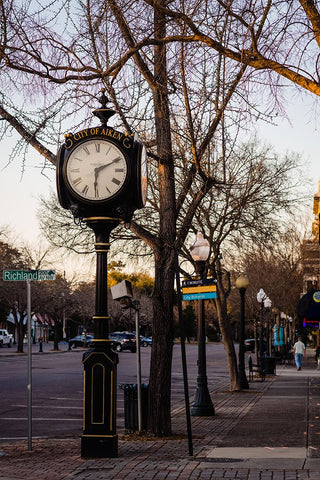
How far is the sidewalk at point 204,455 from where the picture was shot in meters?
8.20

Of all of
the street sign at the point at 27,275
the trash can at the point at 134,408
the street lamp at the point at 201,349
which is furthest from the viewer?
the street lamp at the point at 201,349

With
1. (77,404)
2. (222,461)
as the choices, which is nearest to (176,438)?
(222,461)

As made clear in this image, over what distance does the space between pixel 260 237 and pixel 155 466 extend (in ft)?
47.3

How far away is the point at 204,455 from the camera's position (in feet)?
31.7

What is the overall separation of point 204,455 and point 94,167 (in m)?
4.03

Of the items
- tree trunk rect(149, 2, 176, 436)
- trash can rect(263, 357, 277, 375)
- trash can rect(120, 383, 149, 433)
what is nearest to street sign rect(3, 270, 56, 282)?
tree trunk rect(149, 2, 176, 436)

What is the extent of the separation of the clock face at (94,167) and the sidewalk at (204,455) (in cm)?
353

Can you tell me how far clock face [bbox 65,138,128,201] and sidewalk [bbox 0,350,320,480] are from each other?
3.53m

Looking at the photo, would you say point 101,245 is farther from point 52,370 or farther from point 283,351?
point 283,351

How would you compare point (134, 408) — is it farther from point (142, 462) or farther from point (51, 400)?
point (51, 400)

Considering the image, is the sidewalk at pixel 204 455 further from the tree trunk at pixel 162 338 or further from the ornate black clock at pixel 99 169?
the ornate black clock at pixel 99 169

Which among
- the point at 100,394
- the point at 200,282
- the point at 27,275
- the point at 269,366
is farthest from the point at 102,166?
the point at 269,366

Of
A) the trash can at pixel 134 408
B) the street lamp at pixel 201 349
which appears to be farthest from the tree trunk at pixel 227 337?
the trash can at pixel 134 408

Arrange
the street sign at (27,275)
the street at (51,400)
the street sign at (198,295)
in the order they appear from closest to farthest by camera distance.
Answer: the street sign at (198,295) < the street sign at (27,275) < the street at (51,400)
